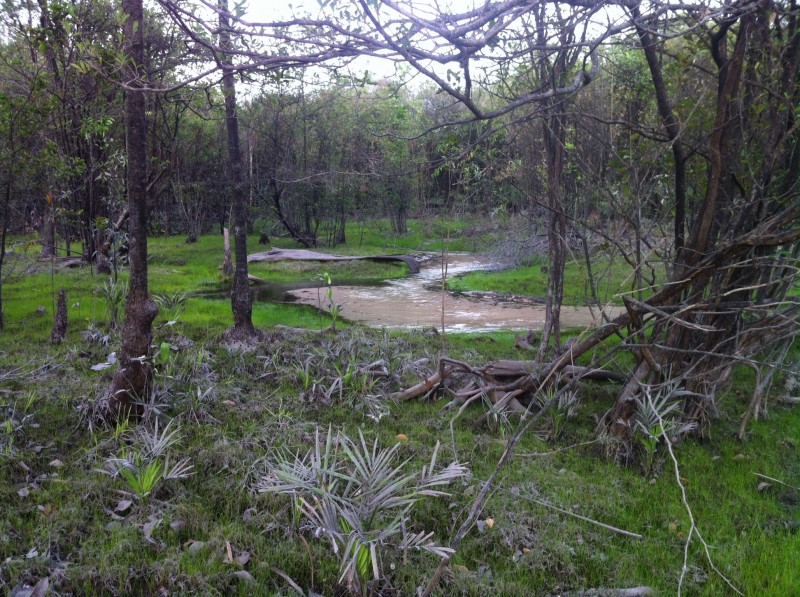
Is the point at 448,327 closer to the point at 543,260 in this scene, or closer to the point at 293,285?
the point at 293,285

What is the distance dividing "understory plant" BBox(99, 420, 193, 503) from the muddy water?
463 centimetres

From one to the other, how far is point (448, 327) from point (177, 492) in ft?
22.6

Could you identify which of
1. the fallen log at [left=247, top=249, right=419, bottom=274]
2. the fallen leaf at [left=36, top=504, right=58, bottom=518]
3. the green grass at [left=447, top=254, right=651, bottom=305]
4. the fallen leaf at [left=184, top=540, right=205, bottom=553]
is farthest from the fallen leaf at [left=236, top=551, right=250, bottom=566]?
the fallen log at [left=247, top=249, right=419, bottom=274]

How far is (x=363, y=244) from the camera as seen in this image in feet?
85.6

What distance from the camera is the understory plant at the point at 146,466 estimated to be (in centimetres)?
361

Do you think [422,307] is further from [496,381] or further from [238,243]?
[496,381]

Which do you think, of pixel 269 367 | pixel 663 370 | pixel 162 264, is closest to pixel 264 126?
pixel 162 264

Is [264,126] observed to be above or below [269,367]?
above

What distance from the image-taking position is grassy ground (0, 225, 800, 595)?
3178 mm

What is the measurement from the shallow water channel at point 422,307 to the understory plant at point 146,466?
459cm

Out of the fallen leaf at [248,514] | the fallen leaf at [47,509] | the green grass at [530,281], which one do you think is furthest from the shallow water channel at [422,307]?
the fallen leaf at [47,509]

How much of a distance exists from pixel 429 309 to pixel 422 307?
0.26 m

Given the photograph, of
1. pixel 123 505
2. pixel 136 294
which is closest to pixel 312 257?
pixel 136 294

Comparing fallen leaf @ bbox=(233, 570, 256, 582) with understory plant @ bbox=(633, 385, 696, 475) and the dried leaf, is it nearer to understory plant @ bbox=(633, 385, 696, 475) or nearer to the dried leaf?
the dried leaf
